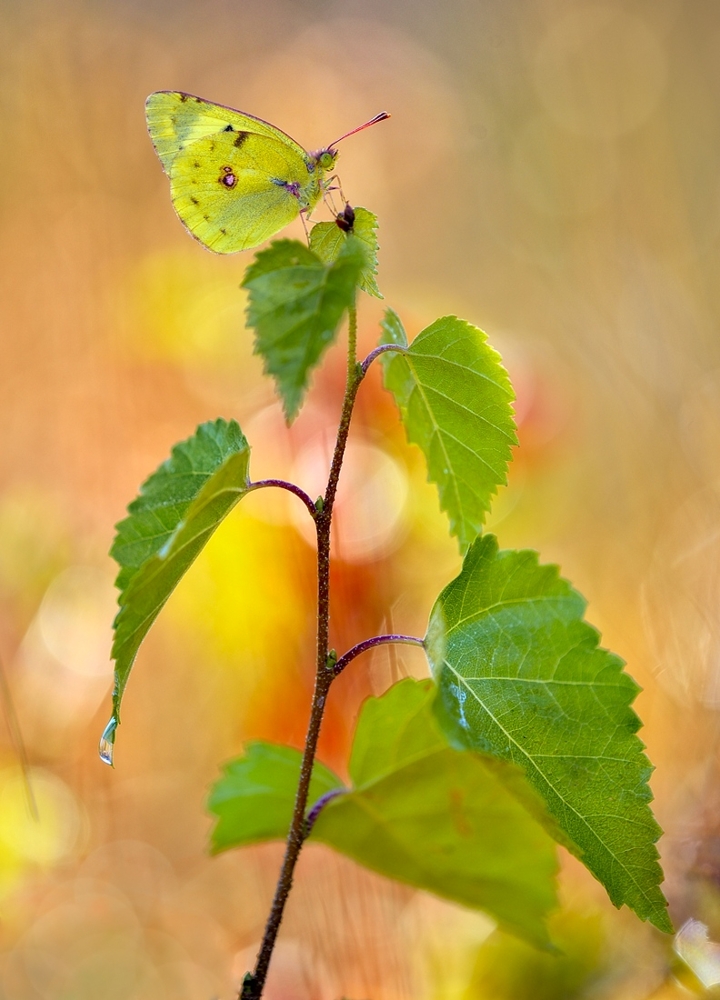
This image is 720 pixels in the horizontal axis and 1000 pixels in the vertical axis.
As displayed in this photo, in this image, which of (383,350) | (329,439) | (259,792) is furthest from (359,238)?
(329,439)

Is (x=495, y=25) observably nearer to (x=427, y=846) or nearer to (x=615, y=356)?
(x=615, y=356)

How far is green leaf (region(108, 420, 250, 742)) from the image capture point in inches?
11.7

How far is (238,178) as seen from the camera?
428 mm

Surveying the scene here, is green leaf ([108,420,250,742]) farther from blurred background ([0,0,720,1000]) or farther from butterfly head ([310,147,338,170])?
blurred background ([0,0,720,1000])

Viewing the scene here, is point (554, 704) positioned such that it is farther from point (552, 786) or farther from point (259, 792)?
point (259, 792)

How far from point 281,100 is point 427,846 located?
4.10 feet

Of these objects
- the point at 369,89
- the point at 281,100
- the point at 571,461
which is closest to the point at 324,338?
the point at 571,461

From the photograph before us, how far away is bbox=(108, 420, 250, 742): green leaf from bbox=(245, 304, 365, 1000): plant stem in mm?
31

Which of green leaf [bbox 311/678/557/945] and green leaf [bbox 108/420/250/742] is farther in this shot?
green leaf [bbox 311/678/557/945]

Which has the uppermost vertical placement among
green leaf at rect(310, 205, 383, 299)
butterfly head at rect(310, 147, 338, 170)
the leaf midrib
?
butterfly head at rect(310, 147, 338, 170)

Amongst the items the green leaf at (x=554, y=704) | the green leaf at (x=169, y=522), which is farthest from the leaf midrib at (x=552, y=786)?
the green leaf at (x=169, y=522)

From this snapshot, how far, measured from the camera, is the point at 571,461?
1.20 m

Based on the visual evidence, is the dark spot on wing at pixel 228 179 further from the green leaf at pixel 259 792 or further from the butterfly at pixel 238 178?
the green leaf at pixel 259 792

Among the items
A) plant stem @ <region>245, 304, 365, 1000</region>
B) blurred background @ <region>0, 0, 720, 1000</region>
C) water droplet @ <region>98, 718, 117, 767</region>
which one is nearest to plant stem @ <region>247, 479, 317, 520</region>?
plant stem @ <region>245, 304, 365, 1000</region>
